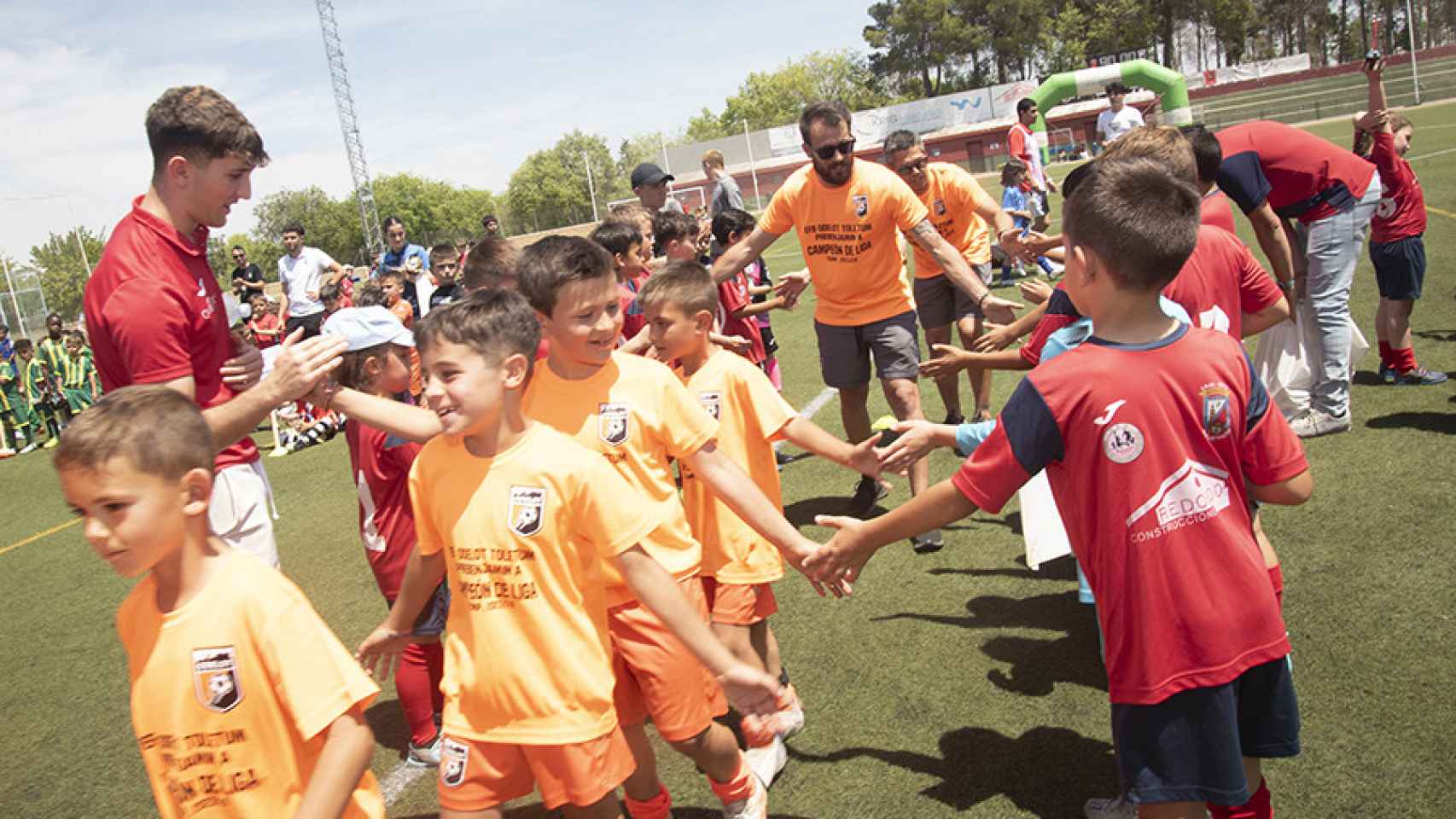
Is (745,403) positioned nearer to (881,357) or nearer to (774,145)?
(881,357)

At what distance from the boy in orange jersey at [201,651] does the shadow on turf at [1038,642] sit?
10.1 feet

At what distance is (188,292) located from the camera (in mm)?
3219

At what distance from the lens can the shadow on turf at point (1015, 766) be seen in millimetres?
3498

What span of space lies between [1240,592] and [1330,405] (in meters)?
5.32

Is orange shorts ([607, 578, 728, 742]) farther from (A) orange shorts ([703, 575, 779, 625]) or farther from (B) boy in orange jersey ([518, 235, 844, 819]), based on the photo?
(A) orange shorts ([703, 575, 779, 625])

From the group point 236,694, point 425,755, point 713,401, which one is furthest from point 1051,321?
point 425,755

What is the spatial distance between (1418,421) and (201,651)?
24.3ft

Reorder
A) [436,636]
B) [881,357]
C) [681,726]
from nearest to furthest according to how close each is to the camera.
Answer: [681,726]
[436,636]
[881,357]

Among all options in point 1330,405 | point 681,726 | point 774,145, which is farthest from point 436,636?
point 774,145

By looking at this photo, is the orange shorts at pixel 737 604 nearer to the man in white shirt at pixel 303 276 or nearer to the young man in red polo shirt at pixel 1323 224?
the young man in red polo shirt at pixel 1323 224

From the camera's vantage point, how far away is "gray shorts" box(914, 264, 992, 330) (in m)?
7.93

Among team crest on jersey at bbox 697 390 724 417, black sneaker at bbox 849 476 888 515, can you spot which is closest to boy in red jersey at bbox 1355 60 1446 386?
black sneaker at bbox 849 476 888 515

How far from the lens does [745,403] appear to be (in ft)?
13.0

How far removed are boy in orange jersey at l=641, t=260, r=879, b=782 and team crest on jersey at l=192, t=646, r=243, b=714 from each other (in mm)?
1914
